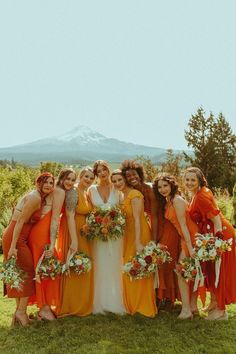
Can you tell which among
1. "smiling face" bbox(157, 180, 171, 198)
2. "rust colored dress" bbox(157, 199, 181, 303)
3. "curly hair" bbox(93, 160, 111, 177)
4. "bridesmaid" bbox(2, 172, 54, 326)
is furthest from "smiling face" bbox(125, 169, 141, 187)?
"bridesmaid" bbox(2, 172, 54, 326)

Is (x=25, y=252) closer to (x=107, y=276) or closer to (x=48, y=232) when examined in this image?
(x=48, y=232)

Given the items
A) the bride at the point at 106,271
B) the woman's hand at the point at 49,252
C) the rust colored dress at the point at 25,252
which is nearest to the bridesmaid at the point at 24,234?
the rust colored dress at the point at 25,252

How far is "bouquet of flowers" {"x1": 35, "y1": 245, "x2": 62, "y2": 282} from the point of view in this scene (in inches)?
274

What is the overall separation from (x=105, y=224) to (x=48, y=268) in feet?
3.57

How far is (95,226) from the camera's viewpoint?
727 cm

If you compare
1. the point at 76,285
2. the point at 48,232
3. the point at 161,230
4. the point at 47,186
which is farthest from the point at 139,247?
the point at 47,186

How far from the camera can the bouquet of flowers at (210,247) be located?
269 inches

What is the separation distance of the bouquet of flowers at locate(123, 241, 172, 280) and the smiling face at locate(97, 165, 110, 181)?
1337 millimetres

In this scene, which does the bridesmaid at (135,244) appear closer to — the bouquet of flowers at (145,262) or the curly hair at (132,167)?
the curly hair at (132,167)

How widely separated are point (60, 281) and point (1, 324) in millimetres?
1171

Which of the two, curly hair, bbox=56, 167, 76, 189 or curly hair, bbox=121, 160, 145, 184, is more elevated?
curly hair, bbox=121, 160, 145, 184

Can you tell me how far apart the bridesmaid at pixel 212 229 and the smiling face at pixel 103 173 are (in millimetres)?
1290

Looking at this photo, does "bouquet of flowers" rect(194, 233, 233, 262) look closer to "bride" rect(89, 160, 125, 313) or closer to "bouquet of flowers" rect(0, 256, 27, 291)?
"bride" rect(89, 160, 125, 313)

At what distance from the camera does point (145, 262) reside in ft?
23.0
